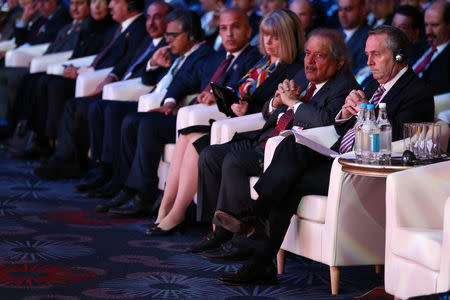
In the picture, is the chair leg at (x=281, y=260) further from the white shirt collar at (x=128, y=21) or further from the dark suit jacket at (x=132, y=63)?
the white shirt collar at (x=128, y=21)

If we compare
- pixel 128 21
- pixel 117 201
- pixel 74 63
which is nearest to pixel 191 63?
pixel 117 201

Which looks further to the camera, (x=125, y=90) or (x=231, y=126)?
(x=125, y=90)

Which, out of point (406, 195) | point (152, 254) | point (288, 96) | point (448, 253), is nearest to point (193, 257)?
point (152, 254)

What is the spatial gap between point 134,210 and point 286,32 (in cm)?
154

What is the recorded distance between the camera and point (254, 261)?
4.08 metres

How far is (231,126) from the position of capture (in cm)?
502

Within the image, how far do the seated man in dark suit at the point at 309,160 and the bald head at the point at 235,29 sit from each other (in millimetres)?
1695

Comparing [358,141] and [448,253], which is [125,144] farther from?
[448,253]

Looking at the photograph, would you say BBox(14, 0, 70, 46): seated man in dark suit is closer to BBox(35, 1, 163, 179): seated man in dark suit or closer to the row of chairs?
BBox(35, 1, 163, 179): seated man in dark suit

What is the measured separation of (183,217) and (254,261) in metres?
1.13

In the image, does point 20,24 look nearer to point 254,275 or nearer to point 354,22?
point 354,22

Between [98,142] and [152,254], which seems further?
[98,142]

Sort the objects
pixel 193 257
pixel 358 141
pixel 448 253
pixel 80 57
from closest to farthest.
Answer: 1. pixel 448 253
2. pixel 358 141
3. pixel 193 257
4. pixel 80 57

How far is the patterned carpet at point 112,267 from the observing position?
389cm
